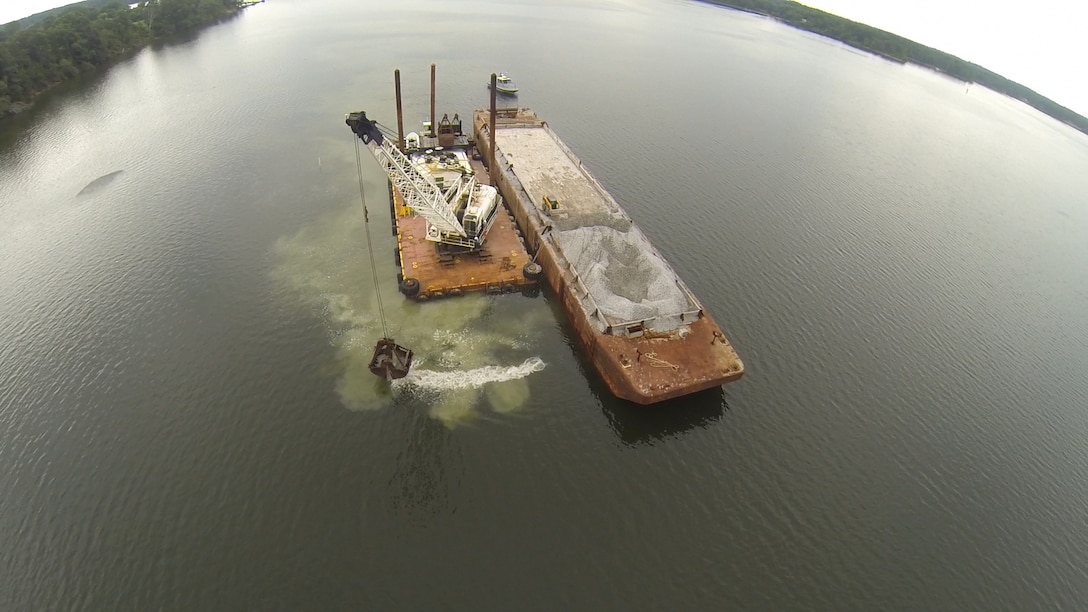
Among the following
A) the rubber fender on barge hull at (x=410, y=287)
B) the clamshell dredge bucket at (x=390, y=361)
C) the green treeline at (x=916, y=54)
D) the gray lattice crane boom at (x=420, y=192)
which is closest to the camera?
the clamshell dredge bucket at (x=390, y=361)

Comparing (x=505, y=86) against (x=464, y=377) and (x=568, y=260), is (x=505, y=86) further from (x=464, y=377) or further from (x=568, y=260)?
(x=464, y=377)

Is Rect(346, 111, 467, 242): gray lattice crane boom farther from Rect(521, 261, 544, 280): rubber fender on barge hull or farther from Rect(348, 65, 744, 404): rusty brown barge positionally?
Rect(521, 261, 544, 280): rubber fender on barge hull

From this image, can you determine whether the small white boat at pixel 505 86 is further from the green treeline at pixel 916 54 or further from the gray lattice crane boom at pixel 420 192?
the green treeline at pixel 916 54

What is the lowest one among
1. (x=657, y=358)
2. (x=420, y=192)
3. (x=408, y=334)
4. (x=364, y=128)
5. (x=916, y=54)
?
(x=408, y=334)

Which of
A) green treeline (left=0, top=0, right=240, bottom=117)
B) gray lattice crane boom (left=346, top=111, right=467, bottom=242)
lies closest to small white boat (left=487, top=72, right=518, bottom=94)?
gray lattice crane boom (left=346, top=111, right=467, bottom=242)

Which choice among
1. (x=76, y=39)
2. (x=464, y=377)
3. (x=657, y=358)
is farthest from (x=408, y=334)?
(x=76, y=39)

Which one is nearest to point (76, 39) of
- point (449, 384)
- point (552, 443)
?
point (449, 384)

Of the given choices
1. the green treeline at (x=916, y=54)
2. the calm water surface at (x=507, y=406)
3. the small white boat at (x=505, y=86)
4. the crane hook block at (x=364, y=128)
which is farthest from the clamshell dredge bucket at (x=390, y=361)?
the green treeline at (x=916, y=54)
